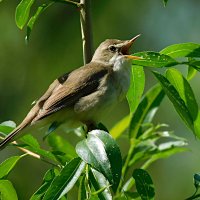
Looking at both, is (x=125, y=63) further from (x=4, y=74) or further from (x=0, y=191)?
(x=4, y=74)

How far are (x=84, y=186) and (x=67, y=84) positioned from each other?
897 millimetres

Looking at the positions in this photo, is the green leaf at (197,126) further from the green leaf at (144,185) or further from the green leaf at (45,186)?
the green leaf at (45,186)

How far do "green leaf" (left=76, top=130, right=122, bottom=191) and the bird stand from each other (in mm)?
752

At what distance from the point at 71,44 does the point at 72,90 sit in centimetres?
389

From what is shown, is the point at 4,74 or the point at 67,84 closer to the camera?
the point at 67,84

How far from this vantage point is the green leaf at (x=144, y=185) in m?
2.37

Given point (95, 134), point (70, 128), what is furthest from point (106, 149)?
point (70, 128)

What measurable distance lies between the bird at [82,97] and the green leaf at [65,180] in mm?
736

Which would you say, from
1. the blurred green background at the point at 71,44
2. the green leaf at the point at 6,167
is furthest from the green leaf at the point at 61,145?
the blurred green background at the point at 71,44

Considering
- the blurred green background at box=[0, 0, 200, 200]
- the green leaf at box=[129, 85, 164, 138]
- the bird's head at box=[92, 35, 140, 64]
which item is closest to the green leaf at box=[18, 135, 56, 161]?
the green leaf at box=[129, 85, 164, 138]

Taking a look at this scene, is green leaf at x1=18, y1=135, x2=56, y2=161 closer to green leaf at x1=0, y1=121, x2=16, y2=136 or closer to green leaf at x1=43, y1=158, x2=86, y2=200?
green leaf at x1=0, y1=121, x2=16, y2=136

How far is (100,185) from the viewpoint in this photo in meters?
2.43

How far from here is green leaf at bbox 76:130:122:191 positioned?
221 centimetres

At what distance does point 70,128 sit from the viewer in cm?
324
